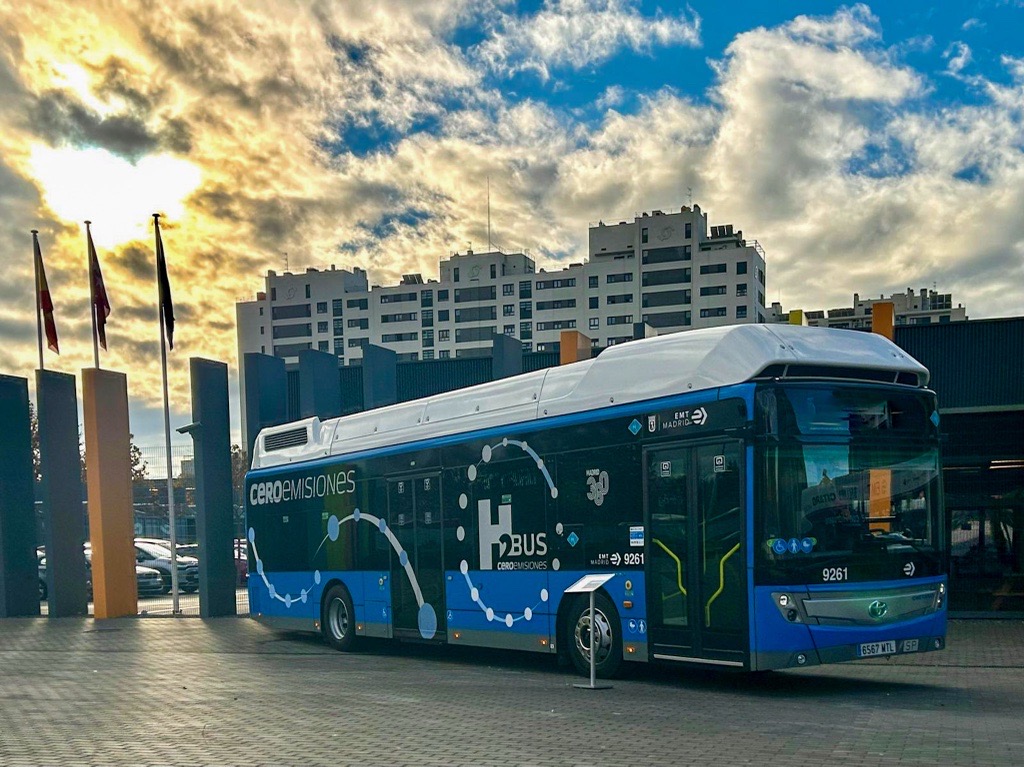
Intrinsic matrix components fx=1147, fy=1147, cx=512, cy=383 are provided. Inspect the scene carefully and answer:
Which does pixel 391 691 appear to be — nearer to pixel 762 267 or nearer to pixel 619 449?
pixel 619 449

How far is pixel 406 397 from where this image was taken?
27859mm

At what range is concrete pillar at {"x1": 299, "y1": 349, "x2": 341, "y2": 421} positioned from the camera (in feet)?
81.3

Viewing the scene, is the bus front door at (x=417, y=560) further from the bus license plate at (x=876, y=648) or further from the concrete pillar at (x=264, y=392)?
the concrete pillar at (x=264, y=392)

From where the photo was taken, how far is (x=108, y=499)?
24.7 meters

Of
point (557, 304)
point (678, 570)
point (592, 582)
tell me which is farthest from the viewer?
point (557, 304)

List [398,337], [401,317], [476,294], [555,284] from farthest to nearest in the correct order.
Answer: [398,337], [401,317], [476,294], [555,284]

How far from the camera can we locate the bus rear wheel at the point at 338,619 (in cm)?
1647

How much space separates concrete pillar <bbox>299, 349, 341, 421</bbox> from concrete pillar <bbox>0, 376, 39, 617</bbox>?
6900 millimetres

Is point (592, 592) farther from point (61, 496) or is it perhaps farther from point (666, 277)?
point (666, 277)

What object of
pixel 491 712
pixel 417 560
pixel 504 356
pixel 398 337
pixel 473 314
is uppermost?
pixel 473 314

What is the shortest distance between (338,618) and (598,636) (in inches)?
237

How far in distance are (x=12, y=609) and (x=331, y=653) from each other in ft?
42.3

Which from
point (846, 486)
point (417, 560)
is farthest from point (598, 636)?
point (417, 560)

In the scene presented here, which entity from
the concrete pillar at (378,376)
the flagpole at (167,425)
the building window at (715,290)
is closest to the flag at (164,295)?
the flagpole at (167,425)
